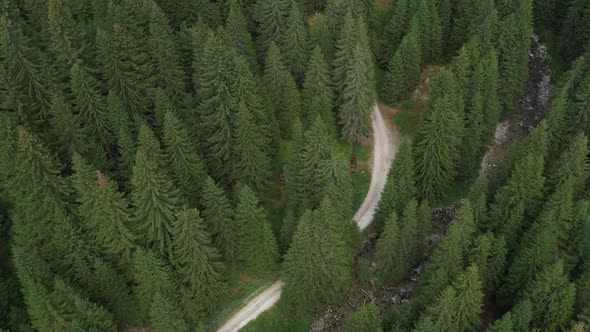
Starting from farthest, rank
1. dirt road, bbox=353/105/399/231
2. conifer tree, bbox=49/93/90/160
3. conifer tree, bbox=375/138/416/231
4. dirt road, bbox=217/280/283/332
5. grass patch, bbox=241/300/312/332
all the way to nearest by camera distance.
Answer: dirt road, bbox=353/105/399/231 < dirt road, bbox=217/280/283/332 < grass patch, bbox=241/300/312/332 < conifer tree, bbox=375/138/416/231 < conifer tree, bbox=49/93/90/160

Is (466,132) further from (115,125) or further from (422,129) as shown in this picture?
(115,125)

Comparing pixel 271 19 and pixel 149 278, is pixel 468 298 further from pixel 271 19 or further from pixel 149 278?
pixel 271 19

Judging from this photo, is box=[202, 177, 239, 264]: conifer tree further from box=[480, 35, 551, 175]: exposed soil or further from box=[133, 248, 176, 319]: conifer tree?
box=[480, 35, 551, 175]: exposed soil

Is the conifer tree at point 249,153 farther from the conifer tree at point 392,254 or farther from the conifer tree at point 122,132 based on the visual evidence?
the conifer tree at point 392,254

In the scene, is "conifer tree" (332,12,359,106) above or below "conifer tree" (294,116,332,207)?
above

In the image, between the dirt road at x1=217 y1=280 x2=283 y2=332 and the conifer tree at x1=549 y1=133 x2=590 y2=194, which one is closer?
the conifer tree at x1=549 y1=133 x2=590 y2=194

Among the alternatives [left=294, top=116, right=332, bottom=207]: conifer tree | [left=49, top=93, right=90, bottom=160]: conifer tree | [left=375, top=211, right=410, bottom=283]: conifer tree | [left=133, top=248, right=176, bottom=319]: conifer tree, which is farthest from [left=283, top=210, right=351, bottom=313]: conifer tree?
[left=49, top=93, right=90, bottom=160]: conifer tree

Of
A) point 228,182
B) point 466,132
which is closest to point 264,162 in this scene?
point 228,182
